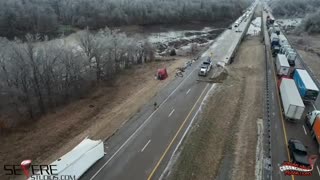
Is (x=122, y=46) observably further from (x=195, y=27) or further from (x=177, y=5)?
(x=177, y=5)

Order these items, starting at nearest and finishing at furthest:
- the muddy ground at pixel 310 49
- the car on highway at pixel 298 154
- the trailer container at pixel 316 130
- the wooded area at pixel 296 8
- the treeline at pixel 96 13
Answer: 1. the car on highway at pixel 298 154
2. the trailer container at pixel 316 130
3. the muddy ground at pixel 310 49
4. the treeline at pixel 96 13
5. the wooded area at pixel 296 8

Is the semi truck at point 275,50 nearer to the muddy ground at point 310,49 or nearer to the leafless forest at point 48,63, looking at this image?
the muddy ground at point 310,49

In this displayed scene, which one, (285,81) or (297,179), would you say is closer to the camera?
(297,179)

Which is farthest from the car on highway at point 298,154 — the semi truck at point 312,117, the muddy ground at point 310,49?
the muddy ground at point 310,49

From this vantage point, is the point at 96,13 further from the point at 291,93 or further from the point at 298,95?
the point at 298,95

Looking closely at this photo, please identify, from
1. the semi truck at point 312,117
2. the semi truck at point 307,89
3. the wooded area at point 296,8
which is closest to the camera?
the semi truck at point 312,117

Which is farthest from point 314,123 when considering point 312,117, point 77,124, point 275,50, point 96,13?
point 96,13

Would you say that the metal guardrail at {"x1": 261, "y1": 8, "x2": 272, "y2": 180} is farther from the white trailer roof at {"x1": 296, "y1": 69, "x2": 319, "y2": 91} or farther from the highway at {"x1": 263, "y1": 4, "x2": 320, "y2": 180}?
the white trailer roof at {"x1": 296, "y1": 69, "x2": 319, "y2": 91}

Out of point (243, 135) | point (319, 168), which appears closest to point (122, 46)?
point (243, 135)
